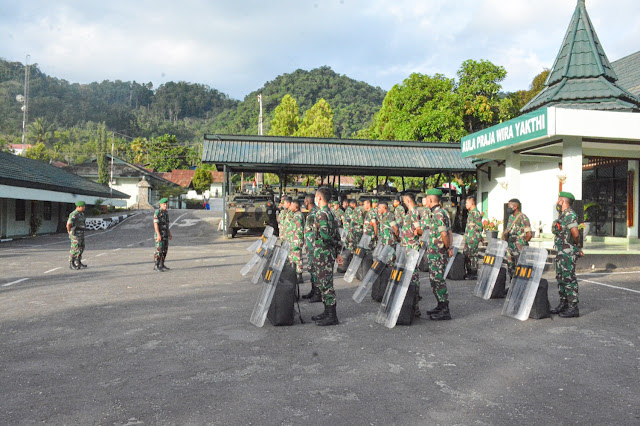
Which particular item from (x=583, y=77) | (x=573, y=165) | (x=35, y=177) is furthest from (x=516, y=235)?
(x=35, y=177)

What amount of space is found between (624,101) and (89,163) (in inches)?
2028

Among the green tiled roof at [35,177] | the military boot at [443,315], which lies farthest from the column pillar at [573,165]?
the green tiled roof at [35,177]

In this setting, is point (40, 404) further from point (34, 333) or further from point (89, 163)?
point (89, 163)

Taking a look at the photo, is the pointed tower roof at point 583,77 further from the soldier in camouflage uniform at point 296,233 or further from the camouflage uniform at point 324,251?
the camouflage uniform at point 324,251

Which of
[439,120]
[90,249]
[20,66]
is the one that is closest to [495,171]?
[439,120]

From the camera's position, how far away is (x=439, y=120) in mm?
26641

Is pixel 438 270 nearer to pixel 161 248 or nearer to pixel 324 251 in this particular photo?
pixel 324 251

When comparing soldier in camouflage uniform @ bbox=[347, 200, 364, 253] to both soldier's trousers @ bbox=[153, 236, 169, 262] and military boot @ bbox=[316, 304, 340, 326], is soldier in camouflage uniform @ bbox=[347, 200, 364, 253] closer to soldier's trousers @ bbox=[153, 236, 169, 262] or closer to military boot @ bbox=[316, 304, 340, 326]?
soldier's trousers @ bbox=[153, 236, 169, 262]

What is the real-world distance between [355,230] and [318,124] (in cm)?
2888

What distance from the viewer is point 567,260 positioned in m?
6.60

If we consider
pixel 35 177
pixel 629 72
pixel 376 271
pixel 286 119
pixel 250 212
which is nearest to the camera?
pixel 376 271

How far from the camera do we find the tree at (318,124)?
130 ft

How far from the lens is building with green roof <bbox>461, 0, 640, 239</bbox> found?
11.0 m

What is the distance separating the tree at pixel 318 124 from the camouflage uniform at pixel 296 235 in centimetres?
3078
